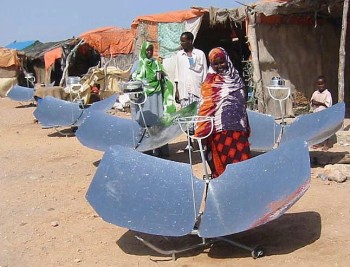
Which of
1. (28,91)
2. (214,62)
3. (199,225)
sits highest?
(214,62)

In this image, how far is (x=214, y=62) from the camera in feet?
13.9

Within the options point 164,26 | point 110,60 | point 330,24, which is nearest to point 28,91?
point 110,60

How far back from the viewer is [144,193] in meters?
3.95

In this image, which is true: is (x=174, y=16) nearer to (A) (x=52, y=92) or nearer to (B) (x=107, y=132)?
(A) (x=52, y=92)

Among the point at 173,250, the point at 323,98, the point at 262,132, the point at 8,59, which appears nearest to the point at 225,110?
the point at 173,250

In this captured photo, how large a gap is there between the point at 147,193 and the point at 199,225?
0.51m

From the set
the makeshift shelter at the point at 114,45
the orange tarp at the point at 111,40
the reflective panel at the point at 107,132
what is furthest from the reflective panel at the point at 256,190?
the orange tarp at the point at 111,40

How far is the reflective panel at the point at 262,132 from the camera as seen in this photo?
6.11 metres

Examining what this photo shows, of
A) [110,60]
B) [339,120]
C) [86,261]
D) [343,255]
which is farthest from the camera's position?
[110,60]

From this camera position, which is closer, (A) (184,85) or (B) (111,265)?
(B) (111,265)

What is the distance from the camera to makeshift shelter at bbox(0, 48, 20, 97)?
21547mm

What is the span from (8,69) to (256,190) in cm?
1966

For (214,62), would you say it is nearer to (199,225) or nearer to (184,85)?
(199,225)

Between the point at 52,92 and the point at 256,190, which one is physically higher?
the point at 256,190
